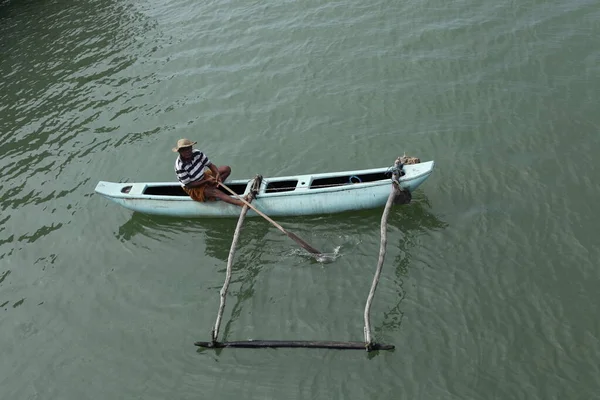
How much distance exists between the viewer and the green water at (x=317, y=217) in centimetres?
964

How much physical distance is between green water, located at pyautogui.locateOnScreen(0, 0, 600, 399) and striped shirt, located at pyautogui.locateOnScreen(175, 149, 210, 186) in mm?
1341

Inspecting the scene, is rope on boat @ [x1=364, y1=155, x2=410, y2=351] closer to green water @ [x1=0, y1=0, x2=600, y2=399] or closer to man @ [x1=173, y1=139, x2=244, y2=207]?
green water @ [x1=0, y1=0, x2=600, y2=399]

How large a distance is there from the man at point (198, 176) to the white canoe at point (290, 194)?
0.29 meters

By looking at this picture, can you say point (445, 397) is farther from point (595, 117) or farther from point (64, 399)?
point (595, 117)

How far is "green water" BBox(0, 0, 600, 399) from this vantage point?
31.6 feet

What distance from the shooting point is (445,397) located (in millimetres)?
8797

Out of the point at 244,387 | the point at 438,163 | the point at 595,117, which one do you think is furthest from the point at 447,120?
the point at 244,387

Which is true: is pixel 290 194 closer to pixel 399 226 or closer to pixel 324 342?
pixel 399 226

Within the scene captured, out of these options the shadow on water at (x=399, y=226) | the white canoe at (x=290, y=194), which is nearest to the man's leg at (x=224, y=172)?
the white canoe at (x=290, y=194)

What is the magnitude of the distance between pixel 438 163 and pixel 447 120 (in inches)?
64.4

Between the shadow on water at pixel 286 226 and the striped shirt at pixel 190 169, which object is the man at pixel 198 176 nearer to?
the striped shirt at pixel 190 169

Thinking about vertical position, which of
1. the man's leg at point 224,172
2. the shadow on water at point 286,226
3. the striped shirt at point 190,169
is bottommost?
the shadow on water at point 286,226

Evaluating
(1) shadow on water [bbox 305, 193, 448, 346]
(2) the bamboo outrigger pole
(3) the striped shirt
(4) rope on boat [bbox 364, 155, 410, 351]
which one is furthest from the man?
(4) rope on boat [bbox 364, 155, 410, 351]

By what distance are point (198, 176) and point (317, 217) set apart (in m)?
2.62
